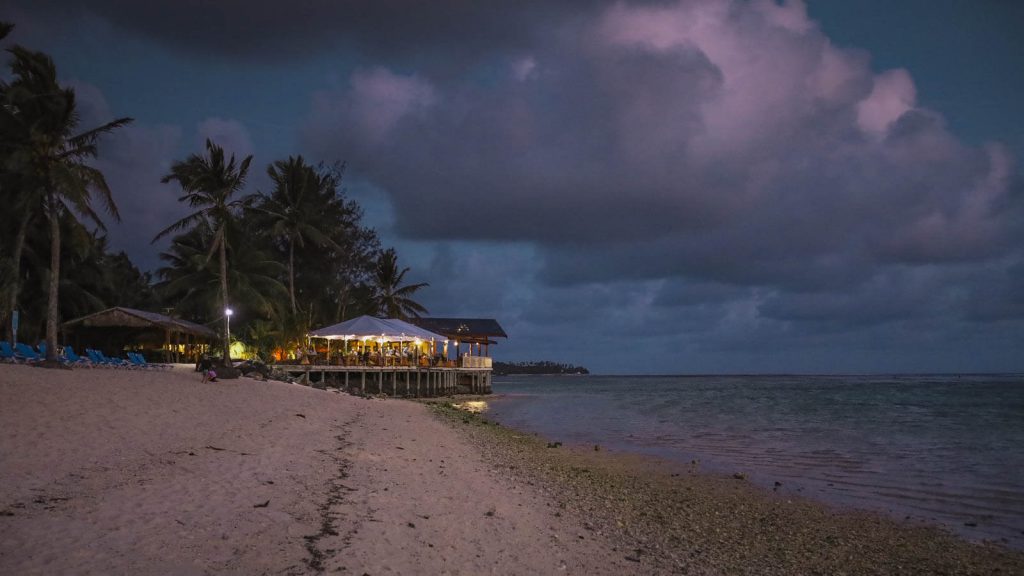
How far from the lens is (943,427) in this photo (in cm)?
2403

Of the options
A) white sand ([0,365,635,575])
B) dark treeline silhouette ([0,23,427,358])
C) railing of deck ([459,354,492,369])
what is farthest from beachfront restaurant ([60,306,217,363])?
white sand ([0,365,635,575])

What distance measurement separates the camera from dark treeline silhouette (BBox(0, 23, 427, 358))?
57.7 feet

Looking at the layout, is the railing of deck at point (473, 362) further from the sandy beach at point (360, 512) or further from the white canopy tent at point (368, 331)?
the sandy beach at point (360, 512)

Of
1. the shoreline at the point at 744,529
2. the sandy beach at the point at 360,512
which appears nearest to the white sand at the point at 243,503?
the sandy beach at the point at 360,512

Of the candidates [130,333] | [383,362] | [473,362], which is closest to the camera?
[130,333]

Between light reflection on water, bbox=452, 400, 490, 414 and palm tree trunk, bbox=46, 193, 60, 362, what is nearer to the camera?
palm tree trunk, bbox=46, 193, 60, 362

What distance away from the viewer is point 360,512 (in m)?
6.39

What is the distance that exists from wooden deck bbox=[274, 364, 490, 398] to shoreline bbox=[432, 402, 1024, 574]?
20574mm

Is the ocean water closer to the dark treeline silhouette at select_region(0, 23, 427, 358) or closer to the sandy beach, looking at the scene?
the sandy beach

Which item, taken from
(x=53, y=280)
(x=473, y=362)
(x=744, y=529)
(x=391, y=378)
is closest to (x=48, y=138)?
(x=53, y=280)

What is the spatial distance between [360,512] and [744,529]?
15.0ft

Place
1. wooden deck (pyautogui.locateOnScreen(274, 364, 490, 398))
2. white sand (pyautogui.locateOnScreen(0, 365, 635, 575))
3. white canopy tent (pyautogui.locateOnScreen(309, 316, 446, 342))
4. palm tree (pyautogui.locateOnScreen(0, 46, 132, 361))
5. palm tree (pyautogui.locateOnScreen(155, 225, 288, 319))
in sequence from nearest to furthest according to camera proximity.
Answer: white sand (pyautogui.locateOnScreen(0, 365, 635, 575)) < palm tree (pyautogui.locateOnScreen(0, 46, 132, 361)) < white canopy tent (pyautogui.locateOnScreen(309, 316, 446, 342)) < wooden deck (pyautogui.locateOnScreen(274, 364, 490, 398)) < palm tree (pyautogui.locateOnScreen(155, 225, 288, 319))

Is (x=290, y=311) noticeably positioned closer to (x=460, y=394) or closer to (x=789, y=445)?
(x=460, y=394)

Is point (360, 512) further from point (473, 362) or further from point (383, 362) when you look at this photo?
point (473, 362)
